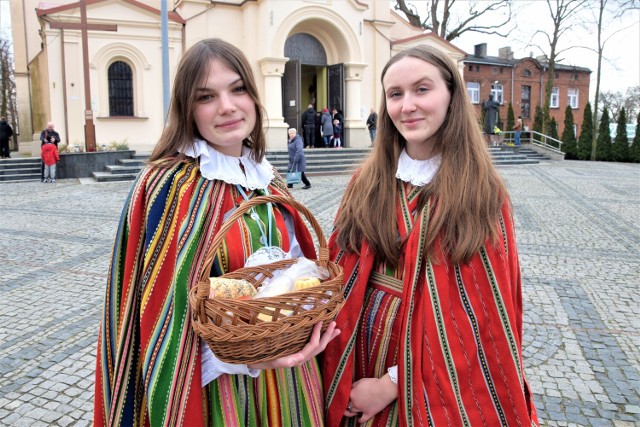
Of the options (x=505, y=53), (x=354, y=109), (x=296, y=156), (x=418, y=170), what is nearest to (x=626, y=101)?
(x=505, y=53)

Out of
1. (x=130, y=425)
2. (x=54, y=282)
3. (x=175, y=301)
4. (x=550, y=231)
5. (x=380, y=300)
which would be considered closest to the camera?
(x=175, y=301)

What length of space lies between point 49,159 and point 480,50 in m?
35.0

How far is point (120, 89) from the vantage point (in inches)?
717

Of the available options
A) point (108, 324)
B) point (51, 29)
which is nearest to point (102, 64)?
point (51, 29)

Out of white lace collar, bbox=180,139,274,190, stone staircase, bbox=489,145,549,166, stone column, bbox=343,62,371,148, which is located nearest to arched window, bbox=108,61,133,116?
stone column, bbox=343,62,371,148

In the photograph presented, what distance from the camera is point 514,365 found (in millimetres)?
1707

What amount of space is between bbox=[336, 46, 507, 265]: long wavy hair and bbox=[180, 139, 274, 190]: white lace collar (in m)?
0.35

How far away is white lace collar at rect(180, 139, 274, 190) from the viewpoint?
6.06 ft

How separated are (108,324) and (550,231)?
788cm

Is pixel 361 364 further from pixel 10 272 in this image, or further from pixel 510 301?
pixel 10 272

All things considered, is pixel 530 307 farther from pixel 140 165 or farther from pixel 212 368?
pixel 140 165

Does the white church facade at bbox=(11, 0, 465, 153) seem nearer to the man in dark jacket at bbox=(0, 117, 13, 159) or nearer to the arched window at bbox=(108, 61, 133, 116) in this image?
the arched window at bbox=(108, 61, 133, 116)

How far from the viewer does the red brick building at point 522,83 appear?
3928cm

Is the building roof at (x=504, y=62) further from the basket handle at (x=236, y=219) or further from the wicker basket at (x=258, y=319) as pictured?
the wicker basket at (x=258, y=319)
